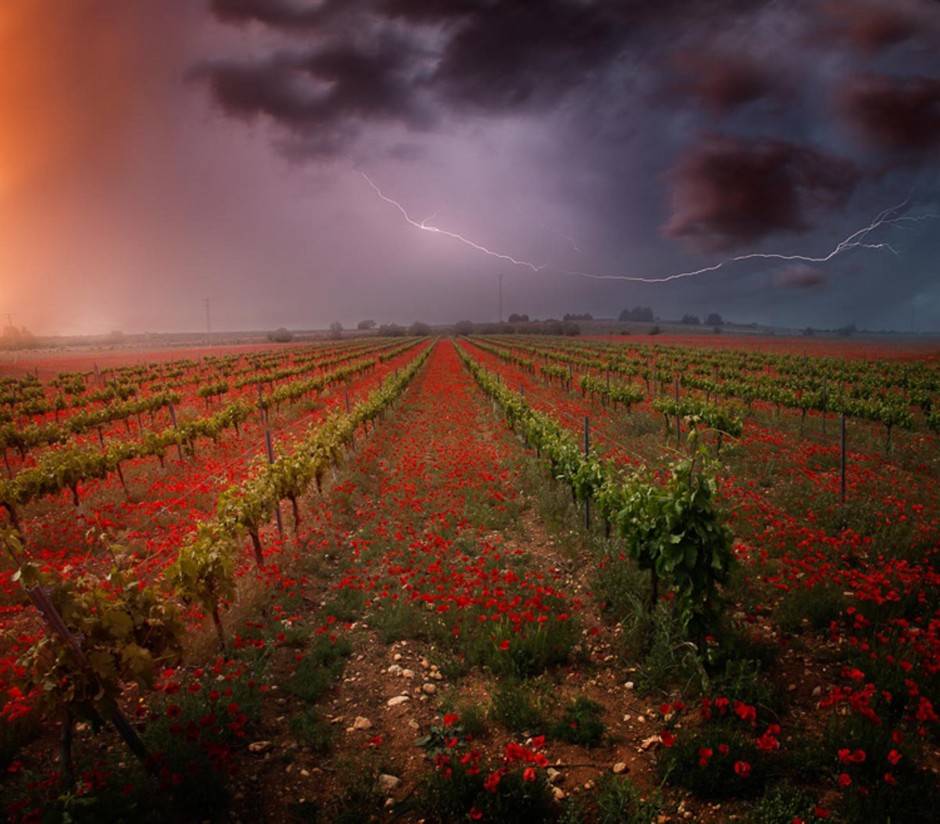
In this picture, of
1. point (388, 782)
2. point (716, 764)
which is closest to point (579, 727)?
point (716, 764)

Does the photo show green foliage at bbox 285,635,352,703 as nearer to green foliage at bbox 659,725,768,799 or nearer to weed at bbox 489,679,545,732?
weed at bbox 489,679,545,732

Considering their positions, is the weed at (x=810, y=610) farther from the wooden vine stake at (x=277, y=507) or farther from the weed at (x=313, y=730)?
the wooden vine stake at (x=277, y=507)

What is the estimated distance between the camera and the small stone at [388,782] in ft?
12.8

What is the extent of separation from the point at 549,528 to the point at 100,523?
8817 millimetres

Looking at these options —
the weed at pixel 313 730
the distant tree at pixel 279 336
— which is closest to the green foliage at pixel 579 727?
the weed at pixel 313 730

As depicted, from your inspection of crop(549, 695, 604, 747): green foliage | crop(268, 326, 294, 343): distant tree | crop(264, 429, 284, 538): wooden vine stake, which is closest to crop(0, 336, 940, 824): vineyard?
crop(549, 695, 604, 747): green foliage

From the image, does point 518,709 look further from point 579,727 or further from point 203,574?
point 203,574

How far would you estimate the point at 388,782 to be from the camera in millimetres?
3959

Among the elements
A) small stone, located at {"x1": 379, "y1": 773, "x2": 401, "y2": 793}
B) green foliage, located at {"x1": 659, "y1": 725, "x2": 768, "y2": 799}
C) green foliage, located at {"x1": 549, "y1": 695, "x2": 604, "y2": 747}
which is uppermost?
green foliage, located at {"x1": 659, "y1": 725, "x2": 768, "y2": 799}

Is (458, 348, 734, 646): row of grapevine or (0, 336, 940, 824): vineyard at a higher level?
(458, 348, 734, 646): row of grapevine

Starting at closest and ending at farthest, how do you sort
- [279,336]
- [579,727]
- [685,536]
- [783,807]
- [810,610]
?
1. [783,807]
2. [579,727]
3. [685,536]
4. [810,610]
5. [279,336]

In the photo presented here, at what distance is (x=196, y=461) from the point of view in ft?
47.2

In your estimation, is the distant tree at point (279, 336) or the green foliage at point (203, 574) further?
the distant tree at point (279, 336)

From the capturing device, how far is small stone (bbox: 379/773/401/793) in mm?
3902
